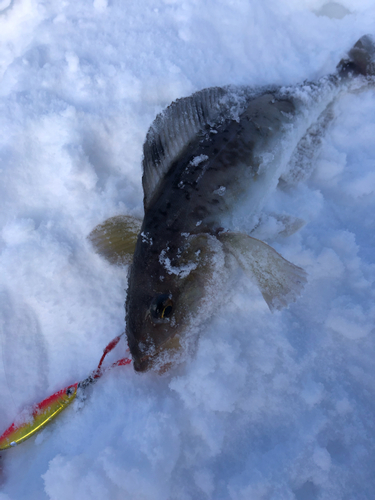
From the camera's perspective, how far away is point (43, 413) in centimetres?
213

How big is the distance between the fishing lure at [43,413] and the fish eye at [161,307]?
0.56 meters

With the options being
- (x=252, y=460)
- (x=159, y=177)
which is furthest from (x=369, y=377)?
(x=159, y=177)

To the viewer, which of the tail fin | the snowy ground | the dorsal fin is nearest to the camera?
the snowy ground

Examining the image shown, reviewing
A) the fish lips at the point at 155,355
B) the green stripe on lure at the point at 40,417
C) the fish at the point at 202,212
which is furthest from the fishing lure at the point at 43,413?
the fish at the point at 202,212

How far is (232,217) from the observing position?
2.52 metres

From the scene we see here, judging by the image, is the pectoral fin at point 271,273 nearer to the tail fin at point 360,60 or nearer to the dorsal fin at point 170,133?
the dorsal fin at point 170,133

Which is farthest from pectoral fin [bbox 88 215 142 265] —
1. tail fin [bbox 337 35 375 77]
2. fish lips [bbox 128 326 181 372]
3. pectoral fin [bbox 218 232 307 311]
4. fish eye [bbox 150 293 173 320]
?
tail fin [bbox 337 35 375 77]

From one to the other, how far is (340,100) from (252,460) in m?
3.69

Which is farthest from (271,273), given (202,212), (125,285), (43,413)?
(43,413)

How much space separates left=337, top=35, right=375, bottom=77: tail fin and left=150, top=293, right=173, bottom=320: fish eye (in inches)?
132

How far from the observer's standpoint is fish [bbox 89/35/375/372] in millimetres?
2152

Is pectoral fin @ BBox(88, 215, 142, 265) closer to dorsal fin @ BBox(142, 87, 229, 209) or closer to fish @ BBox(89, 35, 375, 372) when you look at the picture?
fish @ BBox(89, 35, 375, 372)

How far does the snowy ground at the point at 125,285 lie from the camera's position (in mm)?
1892

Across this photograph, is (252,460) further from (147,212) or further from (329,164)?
(329,164)
